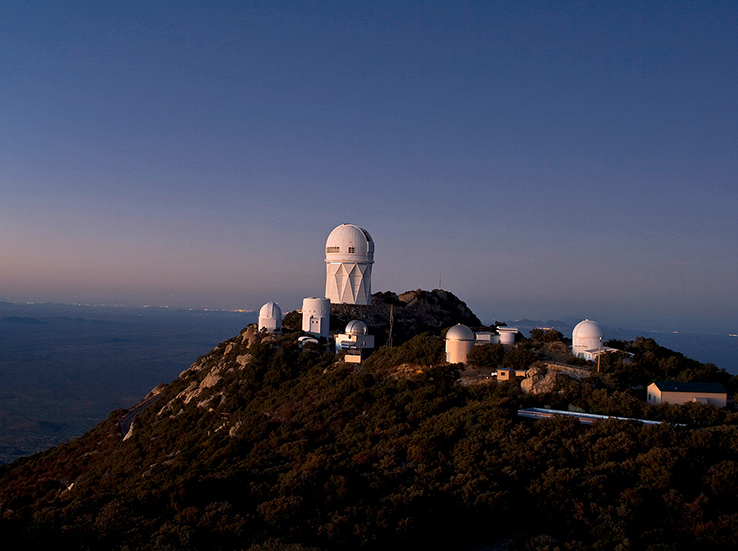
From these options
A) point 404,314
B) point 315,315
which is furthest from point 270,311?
point 404,314

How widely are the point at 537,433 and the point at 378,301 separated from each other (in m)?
32.3

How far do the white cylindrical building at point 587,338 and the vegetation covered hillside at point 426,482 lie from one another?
13.0ft

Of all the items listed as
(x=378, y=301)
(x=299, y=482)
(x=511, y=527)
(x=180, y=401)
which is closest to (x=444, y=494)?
(x=511, y=527)

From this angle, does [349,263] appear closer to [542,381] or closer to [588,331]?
[588,331]

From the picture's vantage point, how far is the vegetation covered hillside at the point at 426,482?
43.9 ft

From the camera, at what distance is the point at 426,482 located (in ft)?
52.3

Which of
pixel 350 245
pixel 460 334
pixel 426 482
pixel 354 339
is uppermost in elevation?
pixel 350 245

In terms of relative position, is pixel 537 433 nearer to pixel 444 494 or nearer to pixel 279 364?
pixel 444 494

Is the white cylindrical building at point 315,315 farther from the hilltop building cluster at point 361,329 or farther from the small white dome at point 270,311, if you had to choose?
the small white dome at point 270,311

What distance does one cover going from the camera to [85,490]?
25.6 metres

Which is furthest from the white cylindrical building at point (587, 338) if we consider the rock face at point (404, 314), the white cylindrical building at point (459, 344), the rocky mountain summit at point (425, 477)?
the rock face at point (404, 314)

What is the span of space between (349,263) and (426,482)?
32661 mm

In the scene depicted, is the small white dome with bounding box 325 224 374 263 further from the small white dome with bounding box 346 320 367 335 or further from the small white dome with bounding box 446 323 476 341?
the small white dome with bounding box 446 323 476 341

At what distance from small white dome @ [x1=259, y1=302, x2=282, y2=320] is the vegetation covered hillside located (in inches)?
624
